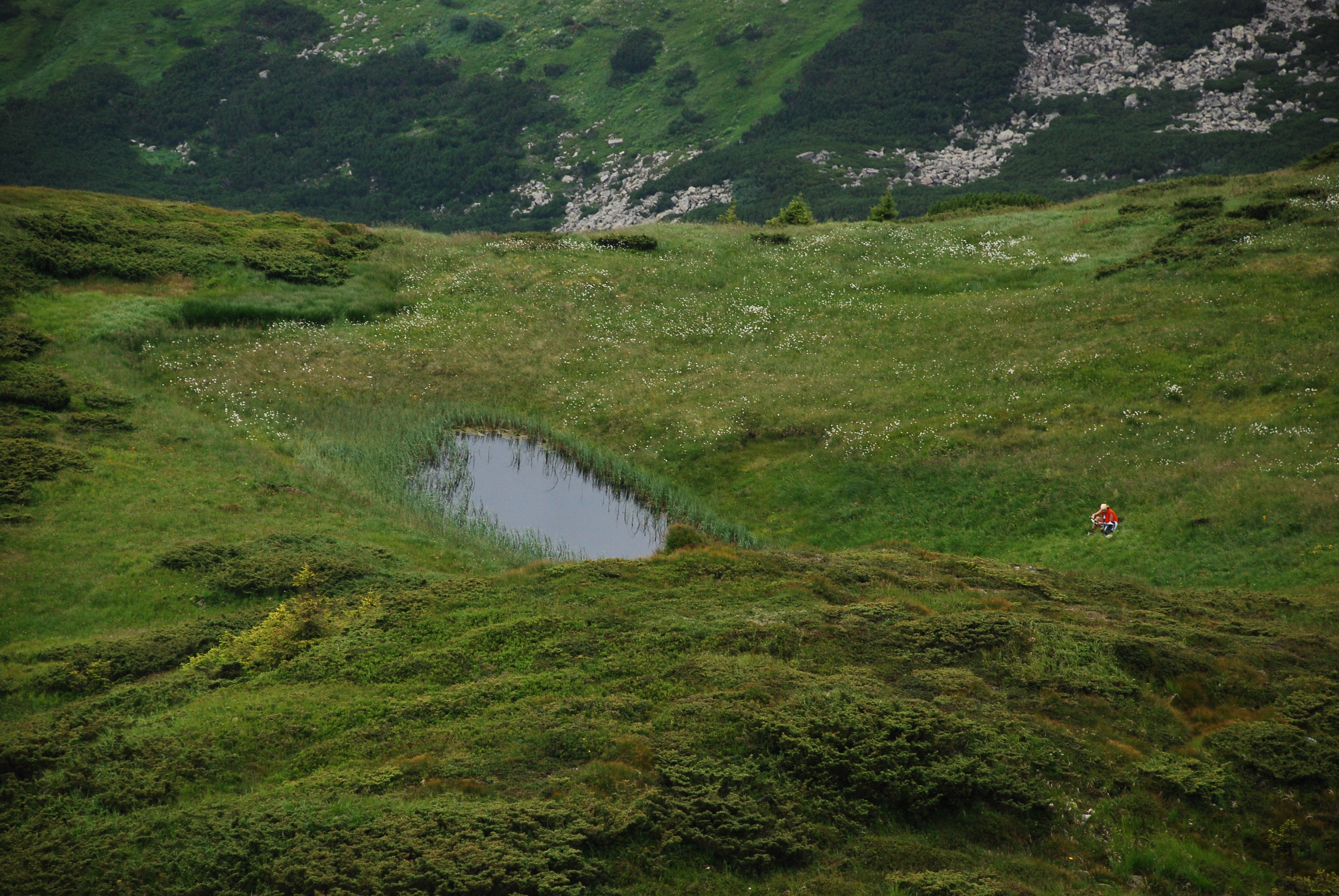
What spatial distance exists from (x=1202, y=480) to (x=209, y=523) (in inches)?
1154

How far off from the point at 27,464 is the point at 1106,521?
3145 cm

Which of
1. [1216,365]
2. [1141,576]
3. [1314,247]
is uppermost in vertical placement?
[1314,247]

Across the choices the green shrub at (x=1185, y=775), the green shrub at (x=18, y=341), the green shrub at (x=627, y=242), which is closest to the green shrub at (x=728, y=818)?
the green shrub at (x=1185, y=775)

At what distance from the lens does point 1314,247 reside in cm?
3847

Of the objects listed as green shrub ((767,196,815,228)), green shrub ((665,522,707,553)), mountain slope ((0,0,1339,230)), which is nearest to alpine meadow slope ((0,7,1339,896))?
green shrub ((665,522,707,553))

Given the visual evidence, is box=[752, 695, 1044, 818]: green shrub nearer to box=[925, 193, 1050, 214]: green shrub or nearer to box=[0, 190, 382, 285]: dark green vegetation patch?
box=[0, 190, 382, 285]: dark green vegetation patch

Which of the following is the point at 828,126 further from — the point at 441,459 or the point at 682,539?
the point at 682,539

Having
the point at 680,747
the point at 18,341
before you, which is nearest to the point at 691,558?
the point at 680,747

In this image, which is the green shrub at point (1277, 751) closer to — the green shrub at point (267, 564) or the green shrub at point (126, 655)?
the green shrub at point (267, 564)

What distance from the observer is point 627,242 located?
56656 mm

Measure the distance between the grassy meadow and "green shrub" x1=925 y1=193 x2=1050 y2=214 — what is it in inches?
539

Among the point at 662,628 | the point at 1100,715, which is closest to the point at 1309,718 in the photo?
the point at 1100,715

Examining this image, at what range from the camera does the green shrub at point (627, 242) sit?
185ft

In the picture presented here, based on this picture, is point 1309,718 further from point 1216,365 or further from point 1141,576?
point 1216,365
